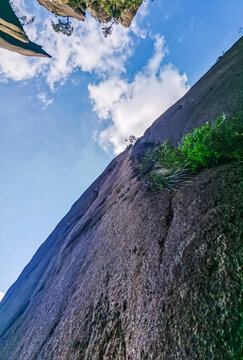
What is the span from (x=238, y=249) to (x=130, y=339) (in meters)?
1.94

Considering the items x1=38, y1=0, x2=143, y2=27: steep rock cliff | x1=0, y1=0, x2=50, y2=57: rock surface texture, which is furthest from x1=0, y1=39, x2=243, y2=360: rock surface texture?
x1=0, y1=0, x2=50, y2=57: rock surface texture

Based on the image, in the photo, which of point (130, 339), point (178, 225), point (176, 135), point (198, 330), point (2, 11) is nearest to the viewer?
point (198, 330)

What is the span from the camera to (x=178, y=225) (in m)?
2.92

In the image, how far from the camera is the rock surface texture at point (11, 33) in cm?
1585

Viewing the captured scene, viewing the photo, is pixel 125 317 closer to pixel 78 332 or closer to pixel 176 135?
pixel 78 332

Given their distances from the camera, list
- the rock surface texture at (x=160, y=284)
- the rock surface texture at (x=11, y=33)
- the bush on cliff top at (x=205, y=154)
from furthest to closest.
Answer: the rock surface texture at (x=11, y=33)
the bush on cliff top at (x=205, y=154)
the rock surface texture at (x=160, y=284)

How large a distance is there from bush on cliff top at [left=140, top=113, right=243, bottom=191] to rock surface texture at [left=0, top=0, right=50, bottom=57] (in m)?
21.0

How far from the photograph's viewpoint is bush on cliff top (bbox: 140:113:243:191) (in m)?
3.22

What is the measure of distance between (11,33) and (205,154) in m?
22.6

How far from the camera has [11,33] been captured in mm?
16625

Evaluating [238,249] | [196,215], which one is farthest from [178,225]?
[238,249]

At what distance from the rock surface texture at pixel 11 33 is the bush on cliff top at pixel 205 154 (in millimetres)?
21045

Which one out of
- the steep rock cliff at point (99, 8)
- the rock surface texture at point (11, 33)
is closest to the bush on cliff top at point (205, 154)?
Answer: the steep rock cliff at point (99, 8)

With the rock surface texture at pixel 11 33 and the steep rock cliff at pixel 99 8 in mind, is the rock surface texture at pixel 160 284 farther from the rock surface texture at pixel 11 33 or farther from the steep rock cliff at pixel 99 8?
the rock surface texture at pixel 11 33
